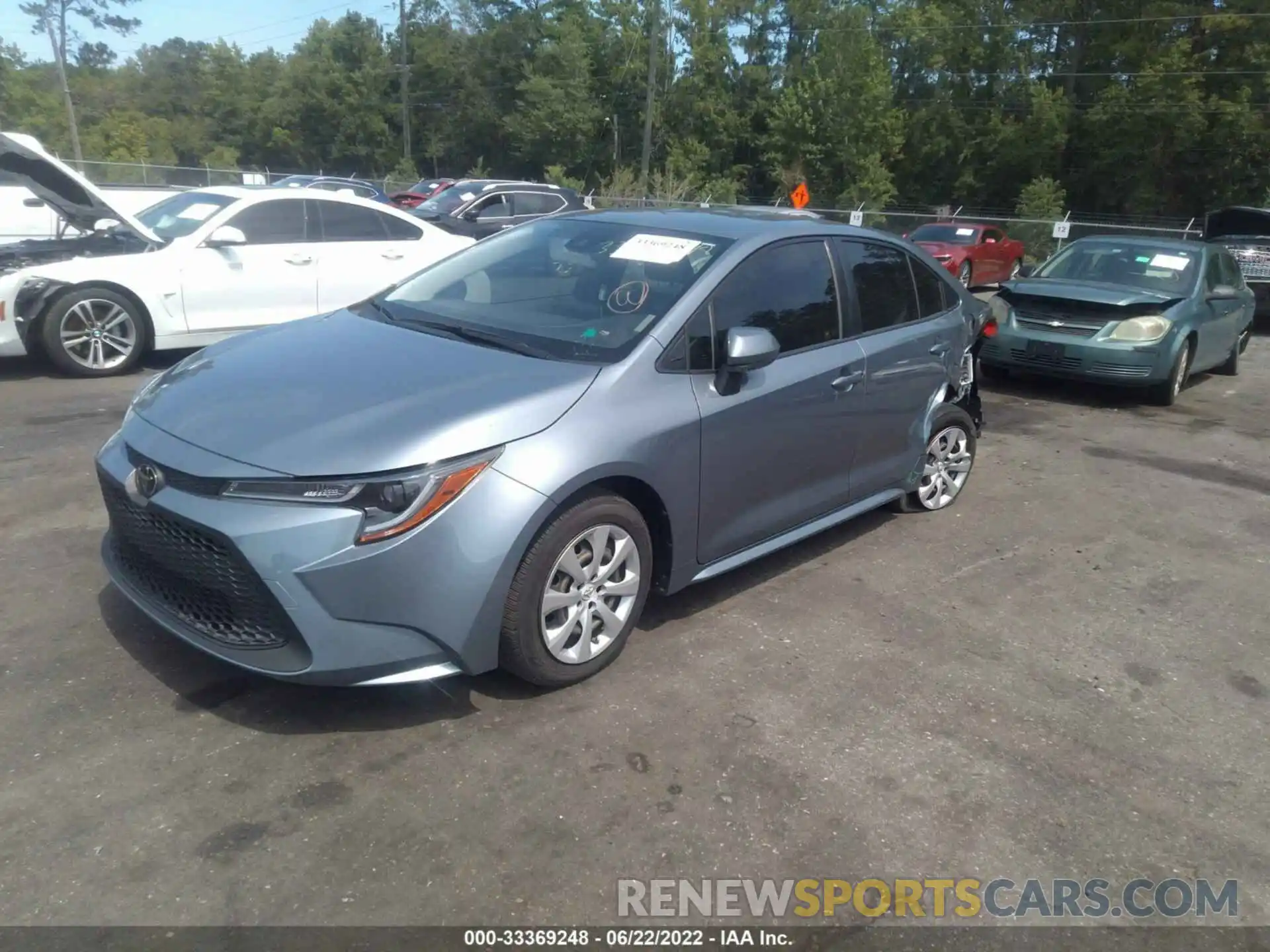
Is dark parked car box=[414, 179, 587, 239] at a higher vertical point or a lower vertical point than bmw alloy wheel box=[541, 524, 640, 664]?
higher

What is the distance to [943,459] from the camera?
607 centimetres

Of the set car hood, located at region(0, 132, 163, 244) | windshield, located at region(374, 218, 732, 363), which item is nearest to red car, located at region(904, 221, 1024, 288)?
car hood, located at region(0, 132, 163, 244)

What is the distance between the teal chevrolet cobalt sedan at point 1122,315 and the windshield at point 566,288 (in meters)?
4.97

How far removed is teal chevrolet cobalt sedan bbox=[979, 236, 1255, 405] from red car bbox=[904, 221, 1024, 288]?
29.0 ft

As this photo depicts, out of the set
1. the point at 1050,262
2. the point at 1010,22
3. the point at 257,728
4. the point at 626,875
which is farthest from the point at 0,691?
the point at 1010,22

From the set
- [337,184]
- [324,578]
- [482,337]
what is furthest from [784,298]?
[337,184]

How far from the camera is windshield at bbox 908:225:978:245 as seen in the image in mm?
20234

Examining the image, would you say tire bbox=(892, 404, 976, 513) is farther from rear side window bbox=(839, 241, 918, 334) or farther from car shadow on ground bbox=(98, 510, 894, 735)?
car shadow on ground bbox=(98, 510, 894, 735)

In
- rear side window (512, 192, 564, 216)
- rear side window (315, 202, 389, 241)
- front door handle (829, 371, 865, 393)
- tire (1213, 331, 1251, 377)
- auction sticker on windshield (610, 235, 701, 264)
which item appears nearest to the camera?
auction sticker on windshield (610, 235, 701, 264)

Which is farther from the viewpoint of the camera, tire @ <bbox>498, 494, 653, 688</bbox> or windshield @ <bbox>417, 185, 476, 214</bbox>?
windshield @ <bbox>417, 185, 476, 214</bbox>

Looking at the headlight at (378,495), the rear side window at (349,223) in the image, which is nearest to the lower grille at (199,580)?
the headlight at (378,495)

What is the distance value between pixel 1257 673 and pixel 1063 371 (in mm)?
5402

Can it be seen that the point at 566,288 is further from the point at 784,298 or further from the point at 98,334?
the point at 98,334

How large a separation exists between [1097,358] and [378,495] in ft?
25.3
